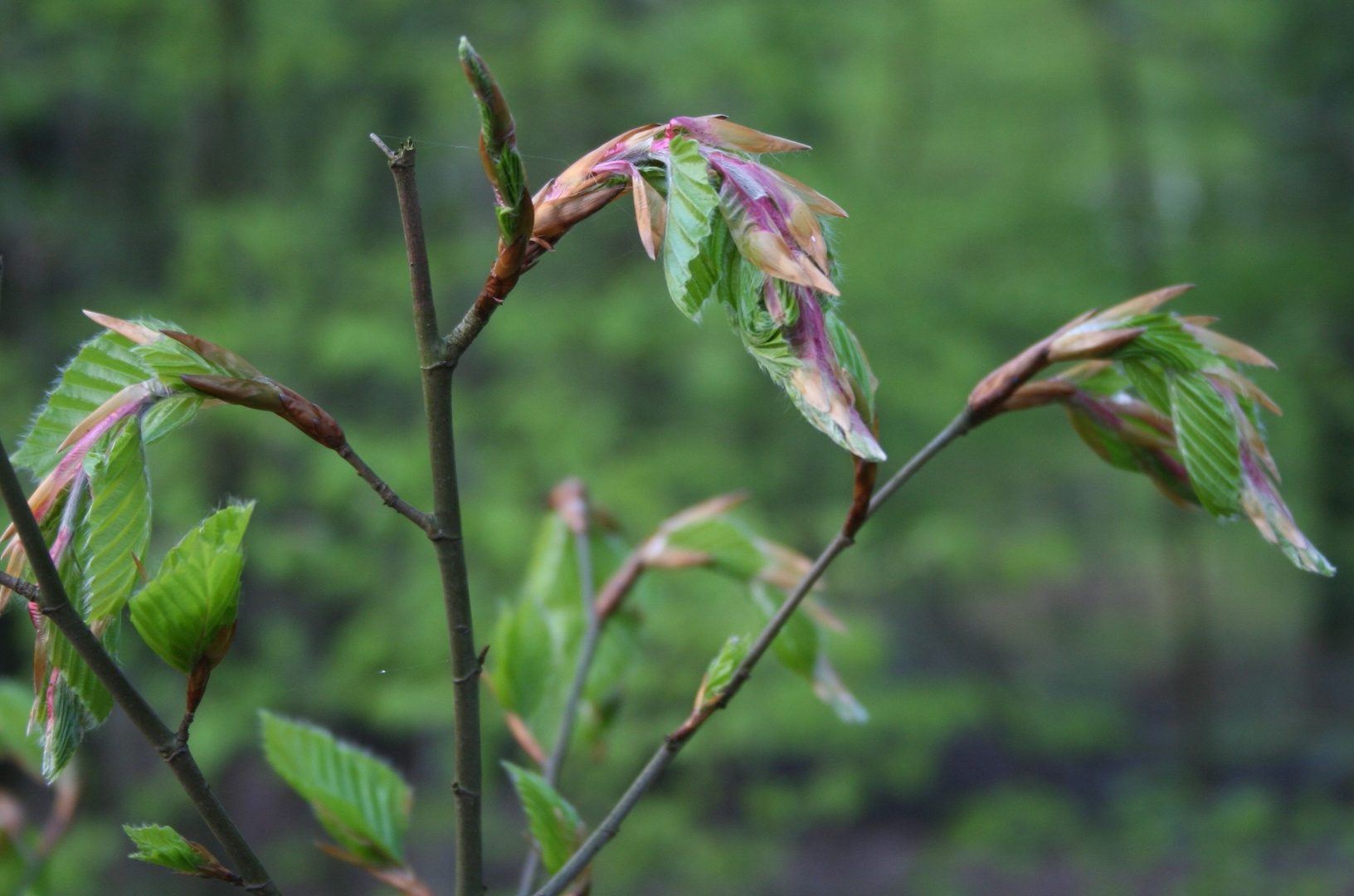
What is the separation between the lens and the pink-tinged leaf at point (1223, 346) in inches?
18.8

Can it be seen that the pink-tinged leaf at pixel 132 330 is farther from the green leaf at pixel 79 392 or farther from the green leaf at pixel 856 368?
the green leaf at pixel 856 368

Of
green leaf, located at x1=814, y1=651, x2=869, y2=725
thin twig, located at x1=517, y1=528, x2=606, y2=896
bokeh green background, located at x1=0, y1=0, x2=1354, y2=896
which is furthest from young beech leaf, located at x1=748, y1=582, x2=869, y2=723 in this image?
bokeh green background, located at x1=0, y1=0, x2=1354, y2=896

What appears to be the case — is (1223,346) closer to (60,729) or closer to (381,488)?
(381,488)

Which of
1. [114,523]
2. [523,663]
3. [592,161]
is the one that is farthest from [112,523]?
[523,663]

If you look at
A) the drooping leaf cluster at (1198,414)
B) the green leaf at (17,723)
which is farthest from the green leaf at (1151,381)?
the green leaf at (17,723)

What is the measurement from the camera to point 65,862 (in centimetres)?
259

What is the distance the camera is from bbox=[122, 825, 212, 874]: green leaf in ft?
1.42

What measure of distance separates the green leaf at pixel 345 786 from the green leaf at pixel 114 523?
0.71 feet

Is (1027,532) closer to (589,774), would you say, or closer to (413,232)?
(589,774)

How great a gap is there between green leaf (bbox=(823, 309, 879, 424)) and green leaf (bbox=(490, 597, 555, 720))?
0.43 m

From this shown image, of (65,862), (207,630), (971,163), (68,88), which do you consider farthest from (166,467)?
(971,163)

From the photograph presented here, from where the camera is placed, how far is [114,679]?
389mm

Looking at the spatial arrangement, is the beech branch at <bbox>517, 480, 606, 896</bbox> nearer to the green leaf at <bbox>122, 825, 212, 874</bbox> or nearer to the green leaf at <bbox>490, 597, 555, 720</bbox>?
the green leaf at <bbox>490, 597, 555, 720</bbox>

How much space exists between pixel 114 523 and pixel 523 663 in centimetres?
41
